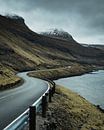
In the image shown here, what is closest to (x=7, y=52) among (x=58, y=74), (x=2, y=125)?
(x=58, y=74)

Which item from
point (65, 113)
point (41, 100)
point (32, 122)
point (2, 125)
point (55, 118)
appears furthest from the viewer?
point (65, 113)

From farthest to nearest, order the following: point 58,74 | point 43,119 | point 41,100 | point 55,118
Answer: point 58,74 < point 55,118 < point 41,100 < point 43,119

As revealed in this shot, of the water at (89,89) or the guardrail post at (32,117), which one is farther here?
the water at (89,89)

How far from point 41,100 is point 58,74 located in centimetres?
10782

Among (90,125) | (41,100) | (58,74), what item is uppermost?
(41,100)

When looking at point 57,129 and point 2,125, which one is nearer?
point 2,125

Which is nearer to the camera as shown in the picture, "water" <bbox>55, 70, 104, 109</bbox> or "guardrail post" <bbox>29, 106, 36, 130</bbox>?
"guardrail post" <bbox>29, 106, 36, 130</bbox>

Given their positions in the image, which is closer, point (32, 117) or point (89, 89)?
point (32, 117)

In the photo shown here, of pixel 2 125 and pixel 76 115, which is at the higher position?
pixel 2 125

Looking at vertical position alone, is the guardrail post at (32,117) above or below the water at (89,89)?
above

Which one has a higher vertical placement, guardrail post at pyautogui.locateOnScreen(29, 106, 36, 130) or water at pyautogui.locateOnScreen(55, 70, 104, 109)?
guardrail post at pyautogui.locateOnScreen(29, 106, 36, 130)

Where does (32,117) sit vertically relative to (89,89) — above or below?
above

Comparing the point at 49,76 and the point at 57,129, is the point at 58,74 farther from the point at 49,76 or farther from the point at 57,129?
the point at 57,129

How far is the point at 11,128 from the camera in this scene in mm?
12578
